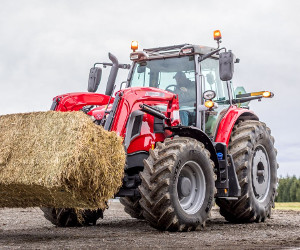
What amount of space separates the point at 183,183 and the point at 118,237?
4.44 feet

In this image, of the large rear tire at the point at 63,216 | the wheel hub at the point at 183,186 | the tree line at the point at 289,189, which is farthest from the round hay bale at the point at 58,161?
the tree line at the point at 289,189

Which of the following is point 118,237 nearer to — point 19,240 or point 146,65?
point 19,240

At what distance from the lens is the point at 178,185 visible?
8.11m

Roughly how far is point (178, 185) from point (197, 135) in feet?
3.48

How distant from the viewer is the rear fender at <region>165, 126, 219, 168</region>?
8477 mm

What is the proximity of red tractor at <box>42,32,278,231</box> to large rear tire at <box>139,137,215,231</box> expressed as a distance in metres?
0.01

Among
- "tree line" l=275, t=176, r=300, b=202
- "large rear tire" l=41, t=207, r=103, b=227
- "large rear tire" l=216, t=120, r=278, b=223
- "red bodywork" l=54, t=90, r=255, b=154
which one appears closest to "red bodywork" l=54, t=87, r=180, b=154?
"red bodywork" l=54, t=90, r=255, b=154

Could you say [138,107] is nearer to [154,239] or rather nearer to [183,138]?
[183,138]

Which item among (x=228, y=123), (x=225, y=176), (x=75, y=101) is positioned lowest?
(x=225, y=176)

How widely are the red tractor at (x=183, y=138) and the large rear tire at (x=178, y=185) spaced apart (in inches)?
0.5

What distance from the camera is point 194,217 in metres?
8.12

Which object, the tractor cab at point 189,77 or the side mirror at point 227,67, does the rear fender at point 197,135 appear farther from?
the side mirror at point 227,67

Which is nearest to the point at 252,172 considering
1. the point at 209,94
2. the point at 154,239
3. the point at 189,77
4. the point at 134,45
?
the point at 209,94

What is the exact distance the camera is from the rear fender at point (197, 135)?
8.48 m
